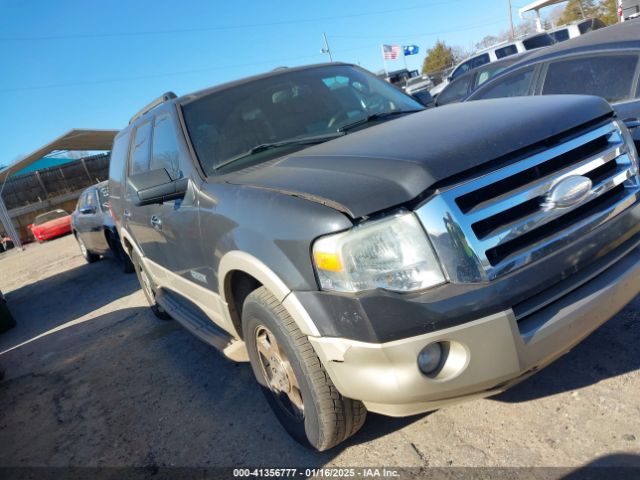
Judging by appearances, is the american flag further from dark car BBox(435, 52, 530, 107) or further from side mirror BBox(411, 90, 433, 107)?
side mirror BBox(411, 90, 433, 107)

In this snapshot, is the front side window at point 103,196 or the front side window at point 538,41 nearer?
the front side window at point 103,196

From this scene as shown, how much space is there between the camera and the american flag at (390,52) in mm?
35188

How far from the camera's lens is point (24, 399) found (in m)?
4.36

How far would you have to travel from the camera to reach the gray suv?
1827 mm

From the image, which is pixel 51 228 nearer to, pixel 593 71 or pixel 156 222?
pixel 156 222

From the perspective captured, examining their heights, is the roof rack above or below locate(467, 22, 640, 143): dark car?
above

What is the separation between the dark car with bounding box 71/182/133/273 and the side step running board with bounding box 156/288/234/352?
4.40 m

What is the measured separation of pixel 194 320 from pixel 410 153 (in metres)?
2.20

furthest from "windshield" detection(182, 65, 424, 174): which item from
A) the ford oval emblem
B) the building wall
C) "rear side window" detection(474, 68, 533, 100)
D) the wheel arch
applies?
the building wall

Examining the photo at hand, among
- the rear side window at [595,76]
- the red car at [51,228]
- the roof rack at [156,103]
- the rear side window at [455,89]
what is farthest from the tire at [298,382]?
Result: the red car at [51,228]

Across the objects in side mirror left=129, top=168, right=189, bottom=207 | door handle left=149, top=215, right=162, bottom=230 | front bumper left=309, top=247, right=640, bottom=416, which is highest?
side mirror left=129, top=168, right=189, bottom=207

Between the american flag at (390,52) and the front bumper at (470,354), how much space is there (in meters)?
35.9

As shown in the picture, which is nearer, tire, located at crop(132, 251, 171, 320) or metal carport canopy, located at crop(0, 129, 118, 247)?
tire, located at crop(132, 251, 171, 320)

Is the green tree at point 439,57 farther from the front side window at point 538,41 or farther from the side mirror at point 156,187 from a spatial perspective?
the side mirror at point 156,187
